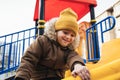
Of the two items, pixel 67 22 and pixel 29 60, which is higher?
pixel 67 22

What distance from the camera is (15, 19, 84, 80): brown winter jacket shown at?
908mm

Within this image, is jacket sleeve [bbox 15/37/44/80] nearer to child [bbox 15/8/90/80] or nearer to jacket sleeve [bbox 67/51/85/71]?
child [bbox 15/8/90/80]

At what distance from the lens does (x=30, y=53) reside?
2.94 feet

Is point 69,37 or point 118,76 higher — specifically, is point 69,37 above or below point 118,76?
above

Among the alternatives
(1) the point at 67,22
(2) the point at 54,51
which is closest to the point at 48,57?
(2) the point at 54,51

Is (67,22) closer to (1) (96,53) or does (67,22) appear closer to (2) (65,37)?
(2) (65,37)

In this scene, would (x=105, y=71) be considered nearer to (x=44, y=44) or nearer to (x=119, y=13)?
(x=44, y=44)

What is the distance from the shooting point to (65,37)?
0.98 metres

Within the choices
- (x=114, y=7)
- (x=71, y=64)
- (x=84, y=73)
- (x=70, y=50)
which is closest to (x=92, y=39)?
(x=70, y=50)

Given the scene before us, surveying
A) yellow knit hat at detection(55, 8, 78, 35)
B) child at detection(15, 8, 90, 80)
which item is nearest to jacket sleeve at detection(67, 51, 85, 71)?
child at detection(15, 8, 90, 80)

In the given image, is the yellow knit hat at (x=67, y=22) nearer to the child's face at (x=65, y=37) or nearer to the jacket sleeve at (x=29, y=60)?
the child's face at (x=65, y=37)

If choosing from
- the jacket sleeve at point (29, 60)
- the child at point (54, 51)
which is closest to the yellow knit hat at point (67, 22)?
the child at point (54, 51)

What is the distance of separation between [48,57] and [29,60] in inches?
4.8

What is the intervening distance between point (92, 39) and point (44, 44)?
1723 millimetres
